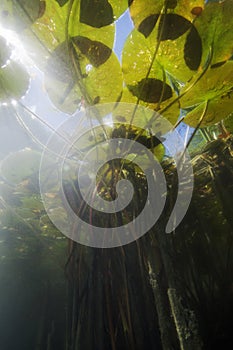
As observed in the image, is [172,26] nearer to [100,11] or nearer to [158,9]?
[158,9]

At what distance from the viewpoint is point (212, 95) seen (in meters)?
0.64

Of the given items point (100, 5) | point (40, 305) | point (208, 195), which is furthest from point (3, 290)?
point (100, 5)

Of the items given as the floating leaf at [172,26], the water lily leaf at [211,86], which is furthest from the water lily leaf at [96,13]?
the water lily leaf at [211,86]

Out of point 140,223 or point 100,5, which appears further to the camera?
point 140,223

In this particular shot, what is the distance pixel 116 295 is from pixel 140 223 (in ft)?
0.58

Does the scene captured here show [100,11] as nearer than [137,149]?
Yes

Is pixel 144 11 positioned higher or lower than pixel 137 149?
higher

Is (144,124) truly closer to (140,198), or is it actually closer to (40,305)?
(140,198)

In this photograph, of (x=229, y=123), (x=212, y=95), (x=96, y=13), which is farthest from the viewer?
(x=229, y=123)

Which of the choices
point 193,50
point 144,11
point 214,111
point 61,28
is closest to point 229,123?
point 214,111

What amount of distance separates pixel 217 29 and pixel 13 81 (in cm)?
51

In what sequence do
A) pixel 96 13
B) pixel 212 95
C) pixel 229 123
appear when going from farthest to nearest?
pixel 229 123 < pixel 212 95 < pixel 96 13

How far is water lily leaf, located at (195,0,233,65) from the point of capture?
546 millimetres

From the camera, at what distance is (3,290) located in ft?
3.68
